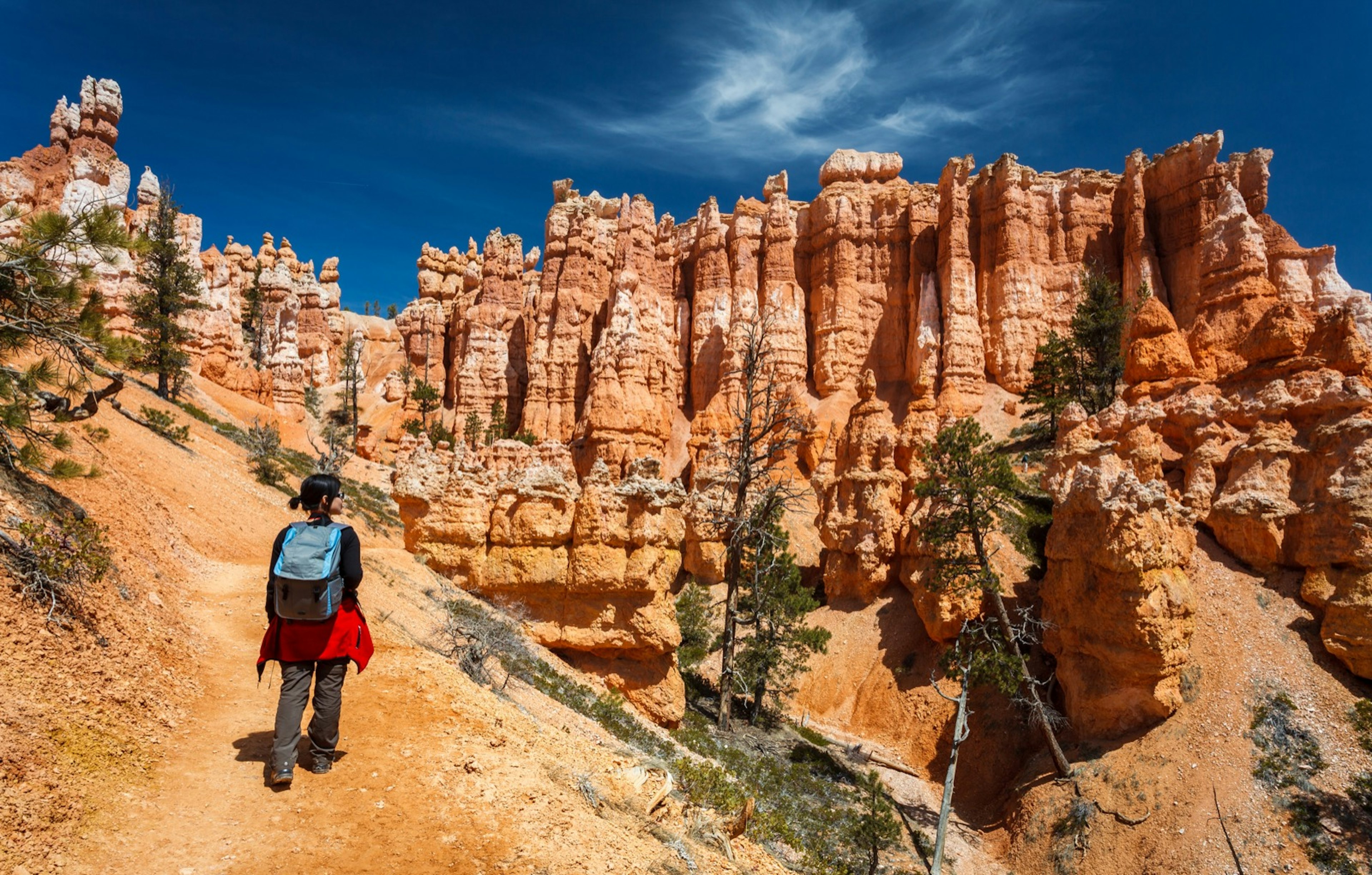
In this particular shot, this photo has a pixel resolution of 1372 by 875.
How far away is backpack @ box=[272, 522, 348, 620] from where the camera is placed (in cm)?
528

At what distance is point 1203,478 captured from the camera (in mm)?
19625

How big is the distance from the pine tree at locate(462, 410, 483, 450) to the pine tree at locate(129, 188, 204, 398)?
1698cm

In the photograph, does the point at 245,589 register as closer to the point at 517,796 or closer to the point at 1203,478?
the point at 517,796

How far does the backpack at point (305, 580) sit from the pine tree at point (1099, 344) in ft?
→ 108

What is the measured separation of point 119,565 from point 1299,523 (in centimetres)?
2169

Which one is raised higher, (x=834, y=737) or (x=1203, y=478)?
(x=1203, y=478)

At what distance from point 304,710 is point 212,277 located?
179 feet

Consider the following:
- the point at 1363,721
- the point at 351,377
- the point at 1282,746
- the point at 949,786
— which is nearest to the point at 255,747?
the point at 949,786

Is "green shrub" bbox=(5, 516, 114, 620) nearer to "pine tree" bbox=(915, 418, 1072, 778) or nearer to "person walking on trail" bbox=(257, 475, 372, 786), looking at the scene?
"person walking on trail" bbox=(257, 475, 372, 786)

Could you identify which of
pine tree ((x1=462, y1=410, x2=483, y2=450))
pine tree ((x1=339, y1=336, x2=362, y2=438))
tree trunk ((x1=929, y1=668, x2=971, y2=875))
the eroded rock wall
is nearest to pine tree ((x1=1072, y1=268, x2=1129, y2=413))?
tree trunk ((x1=929, y1=668, x2=971, y2=875))

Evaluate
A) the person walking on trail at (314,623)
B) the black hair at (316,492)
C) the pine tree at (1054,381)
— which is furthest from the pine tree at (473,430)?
the person walking on trail at (314,623)

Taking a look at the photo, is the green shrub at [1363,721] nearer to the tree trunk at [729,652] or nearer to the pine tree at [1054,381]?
the tree trunk at [729,652]

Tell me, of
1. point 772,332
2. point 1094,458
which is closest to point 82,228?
point 1094,458

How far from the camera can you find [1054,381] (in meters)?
33.9
